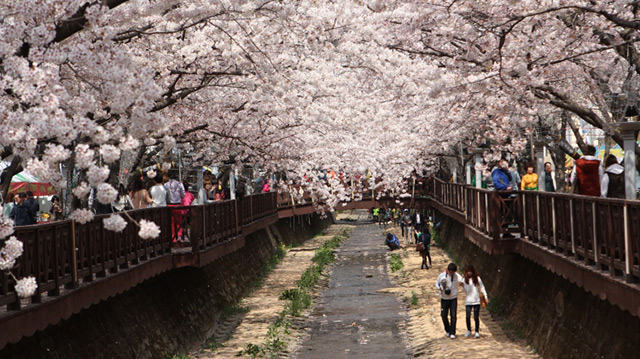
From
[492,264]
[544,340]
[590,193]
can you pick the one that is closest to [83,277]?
[590,193]

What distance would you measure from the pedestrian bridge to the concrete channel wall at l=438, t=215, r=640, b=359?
0.66 metres

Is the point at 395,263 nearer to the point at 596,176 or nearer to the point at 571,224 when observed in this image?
the point at 571,224

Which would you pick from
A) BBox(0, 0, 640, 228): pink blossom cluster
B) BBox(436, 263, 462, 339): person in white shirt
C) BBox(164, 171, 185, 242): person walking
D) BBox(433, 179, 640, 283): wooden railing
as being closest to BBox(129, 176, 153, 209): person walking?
BBox(0, 0, 640, 228): pink blossom cluster

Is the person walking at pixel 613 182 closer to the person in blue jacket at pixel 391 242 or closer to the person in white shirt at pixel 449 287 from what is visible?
the person in white shirt at pixel 449 287

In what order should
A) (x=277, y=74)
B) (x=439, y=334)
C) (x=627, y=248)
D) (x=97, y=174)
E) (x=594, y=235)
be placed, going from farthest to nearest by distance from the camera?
(x=439, y=334) < (x=277, y=74) < (x=594, y=235) < (x=627, y=248) < (x=97, y=174)

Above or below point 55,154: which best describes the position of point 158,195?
below

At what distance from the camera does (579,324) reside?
14.7 m

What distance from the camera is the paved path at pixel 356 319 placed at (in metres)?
20.8

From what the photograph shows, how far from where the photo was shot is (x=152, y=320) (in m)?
17.6

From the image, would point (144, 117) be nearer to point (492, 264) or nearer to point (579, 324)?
point (579, 324)

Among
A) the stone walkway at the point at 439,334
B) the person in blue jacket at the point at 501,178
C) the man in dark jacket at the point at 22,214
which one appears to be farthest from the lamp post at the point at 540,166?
the man in dark jacket at the point at 22,214

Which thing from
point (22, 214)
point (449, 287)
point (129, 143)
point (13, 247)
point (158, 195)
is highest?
point (129, 143)

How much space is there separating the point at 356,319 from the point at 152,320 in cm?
926

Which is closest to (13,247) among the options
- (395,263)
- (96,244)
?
(96,244)
